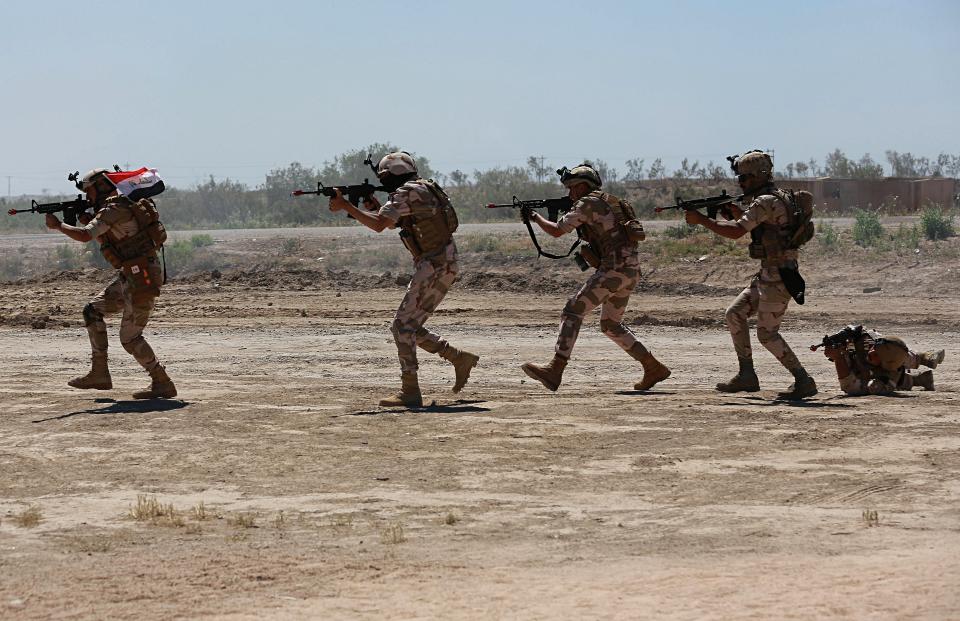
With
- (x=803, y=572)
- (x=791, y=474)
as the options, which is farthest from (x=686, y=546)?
(x=791, y=474)

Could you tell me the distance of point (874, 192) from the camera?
45.3 meters

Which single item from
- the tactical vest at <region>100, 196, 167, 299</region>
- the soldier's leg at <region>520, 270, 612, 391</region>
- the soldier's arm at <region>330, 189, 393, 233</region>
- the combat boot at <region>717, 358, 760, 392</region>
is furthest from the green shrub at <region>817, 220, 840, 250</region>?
the tactical vest at <region>100, 196, 167, 299</region>

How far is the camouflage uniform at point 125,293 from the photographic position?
1110 cm

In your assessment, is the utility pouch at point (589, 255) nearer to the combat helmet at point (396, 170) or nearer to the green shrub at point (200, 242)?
the combat helmet at point (396, 170)

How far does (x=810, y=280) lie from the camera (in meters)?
22.5

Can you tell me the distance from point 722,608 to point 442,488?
9.04 feet

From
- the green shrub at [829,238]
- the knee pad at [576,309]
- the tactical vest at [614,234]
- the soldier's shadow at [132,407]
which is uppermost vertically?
the tactical vest at [614,234]

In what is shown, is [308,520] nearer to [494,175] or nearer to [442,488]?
[442,488]

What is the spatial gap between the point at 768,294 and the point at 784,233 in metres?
0.49

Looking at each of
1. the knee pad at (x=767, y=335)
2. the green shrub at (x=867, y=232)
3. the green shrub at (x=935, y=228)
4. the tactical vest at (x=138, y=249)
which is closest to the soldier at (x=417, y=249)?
the tactical vest at (x=138, y=249)

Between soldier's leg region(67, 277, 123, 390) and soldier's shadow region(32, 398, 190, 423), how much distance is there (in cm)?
29

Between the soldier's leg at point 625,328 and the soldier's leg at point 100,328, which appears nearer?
the soldier's leg at point 100,328

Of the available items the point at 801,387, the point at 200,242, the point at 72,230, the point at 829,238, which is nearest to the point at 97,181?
the point at 72,230

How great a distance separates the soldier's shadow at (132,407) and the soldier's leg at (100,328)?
294mm
